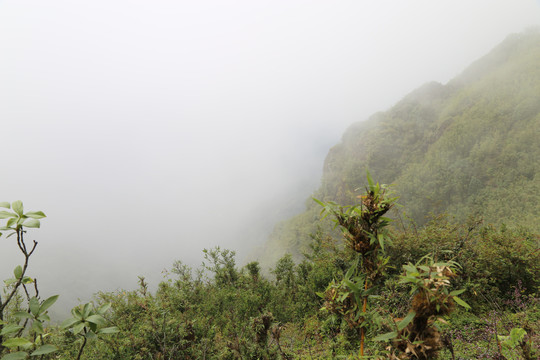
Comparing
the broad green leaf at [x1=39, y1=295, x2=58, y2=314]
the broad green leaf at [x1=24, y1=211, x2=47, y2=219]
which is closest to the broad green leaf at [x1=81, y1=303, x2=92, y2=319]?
the broad green leaf at [x1=39, y1=295, x2=58, y2=314]

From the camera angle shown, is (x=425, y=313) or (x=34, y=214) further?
(x=34, y=214)

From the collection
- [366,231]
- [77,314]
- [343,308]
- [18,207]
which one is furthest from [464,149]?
[18,207]

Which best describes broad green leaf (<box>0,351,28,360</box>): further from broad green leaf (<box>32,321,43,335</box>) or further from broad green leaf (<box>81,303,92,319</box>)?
broad green leaf (<box>81,303,92,319</box>)

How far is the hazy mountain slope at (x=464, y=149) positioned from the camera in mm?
34438

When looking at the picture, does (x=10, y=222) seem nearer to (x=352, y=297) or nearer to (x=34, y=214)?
(x=34, y=214)

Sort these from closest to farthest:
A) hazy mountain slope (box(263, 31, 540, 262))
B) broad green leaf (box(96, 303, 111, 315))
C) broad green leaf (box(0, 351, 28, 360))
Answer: broad green leaf (box(0, 351, 28, 360))
broad green leaf (box(96, 303, 111, 315))
hazy mountain slope (box(263, 31, 540, 262))

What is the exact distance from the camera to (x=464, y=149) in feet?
147

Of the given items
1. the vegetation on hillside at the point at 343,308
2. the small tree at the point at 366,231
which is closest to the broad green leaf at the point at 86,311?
the vegetation on hillside at the point at 343,308

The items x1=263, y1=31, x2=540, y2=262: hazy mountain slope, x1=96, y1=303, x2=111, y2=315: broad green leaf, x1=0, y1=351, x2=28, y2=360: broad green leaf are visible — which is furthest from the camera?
x1=263, y1=31, x2=540, y2=262: hazy mountain slope

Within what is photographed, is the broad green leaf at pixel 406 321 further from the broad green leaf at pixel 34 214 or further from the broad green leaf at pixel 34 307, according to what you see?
the broad green leaf at pixel 34 214

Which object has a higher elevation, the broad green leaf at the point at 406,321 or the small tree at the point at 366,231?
the small tree at the point at 366,231

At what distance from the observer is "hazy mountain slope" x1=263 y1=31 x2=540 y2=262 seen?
34.4 meters

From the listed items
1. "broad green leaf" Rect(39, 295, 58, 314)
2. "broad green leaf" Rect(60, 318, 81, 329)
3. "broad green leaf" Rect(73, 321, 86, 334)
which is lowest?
"broad green leaf" Rect(73, 321, 86, 334)

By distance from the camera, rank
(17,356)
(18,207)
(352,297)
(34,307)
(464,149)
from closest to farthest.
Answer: (17,356), (34,307), (18,207), (352,297), (464,149)
